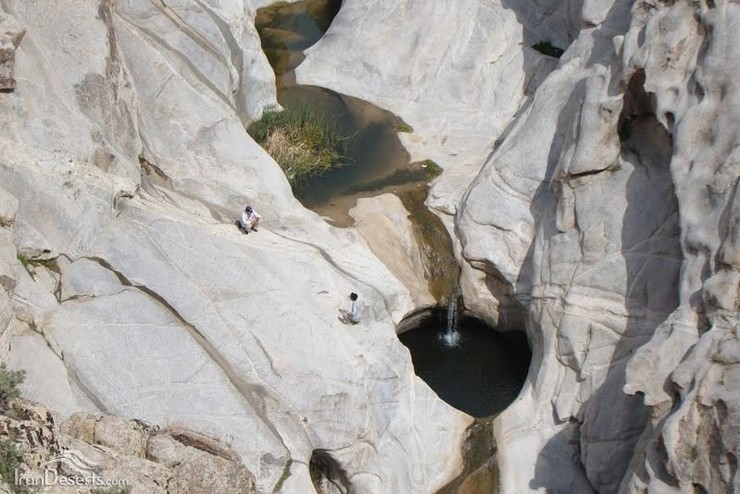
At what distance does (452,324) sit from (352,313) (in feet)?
15.1

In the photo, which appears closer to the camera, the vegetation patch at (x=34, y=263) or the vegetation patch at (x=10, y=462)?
the vegetation patch at (x=10, y=462)

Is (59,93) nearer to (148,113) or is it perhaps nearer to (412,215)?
(148,113)

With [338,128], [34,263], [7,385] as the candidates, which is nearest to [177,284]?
[34,263]

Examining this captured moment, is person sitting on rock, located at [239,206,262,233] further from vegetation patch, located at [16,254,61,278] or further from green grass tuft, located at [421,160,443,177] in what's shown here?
green grass tuft, located at [421,160,443,177]

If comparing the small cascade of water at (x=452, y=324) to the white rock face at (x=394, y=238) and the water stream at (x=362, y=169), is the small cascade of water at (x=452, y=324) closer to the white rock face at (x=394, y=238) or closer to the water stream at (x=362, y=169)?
the water stream at (x=362, y=169)

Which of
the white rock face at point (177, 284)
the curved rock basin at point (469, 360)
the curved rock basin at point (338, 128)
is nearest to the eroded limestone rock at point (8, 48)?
the white rock face at point (177, 284)

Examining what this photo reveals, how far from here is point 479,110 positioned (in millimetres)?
31734

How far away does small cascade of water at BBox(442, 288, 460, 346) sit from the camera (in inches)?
1073

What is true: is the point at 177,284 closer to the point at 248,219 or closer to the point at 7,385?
the point at 248,219

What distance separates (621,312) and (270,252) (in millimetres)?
7766

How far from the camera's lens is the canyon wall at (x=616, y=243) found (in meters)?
18.9

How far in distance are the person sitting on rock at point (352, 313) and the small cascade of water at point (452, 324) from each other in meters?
4.11

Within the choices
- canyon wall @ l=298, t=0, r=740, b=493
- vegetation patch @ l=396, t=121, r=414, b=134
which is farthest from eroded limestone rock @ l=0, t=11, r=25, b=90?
vegetation patch @ l=396, t=121, r=414, b=134

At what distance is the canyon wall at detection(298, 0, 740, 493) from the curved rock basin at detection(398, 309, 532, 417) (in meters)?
0.67
